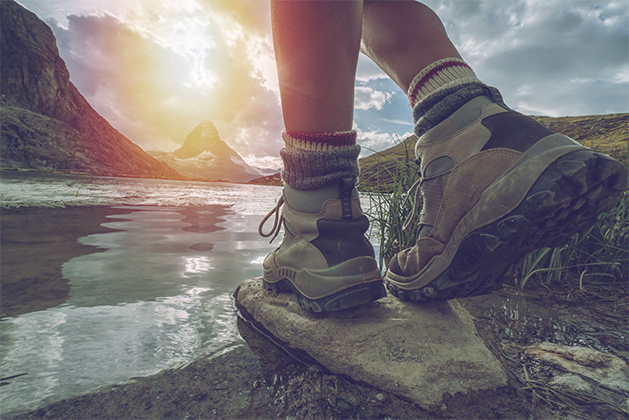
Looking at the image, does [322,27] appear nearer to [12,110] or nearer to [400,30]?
[400,30]

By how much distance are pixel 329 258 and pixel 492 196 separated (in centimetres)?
53

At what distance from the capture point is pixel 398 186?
2.01 meters

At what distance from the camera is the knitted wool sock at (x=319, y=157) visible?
1.00 meters

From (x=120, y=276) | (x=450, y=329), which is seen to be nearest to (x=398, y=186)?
(x=450, y=329)

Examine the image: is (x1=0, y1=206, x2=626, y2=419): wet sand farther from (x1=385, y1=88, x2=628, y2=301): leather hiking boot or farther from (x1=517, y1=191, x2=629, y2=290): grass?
(x1=517, y1=191, x2=629, y2=290): grass

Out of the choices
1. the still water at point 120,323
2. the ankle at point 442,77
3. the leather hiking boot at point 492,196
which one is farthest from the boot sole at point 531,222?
the still water at point 120,323

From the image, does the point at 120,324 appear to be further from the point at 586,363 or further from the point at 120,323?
the point at 586,363

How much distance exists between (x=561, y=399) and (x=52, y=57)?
341 feet

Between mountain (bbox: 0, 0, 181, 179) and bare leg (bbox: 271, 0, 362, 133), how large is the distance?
6348 centimetres

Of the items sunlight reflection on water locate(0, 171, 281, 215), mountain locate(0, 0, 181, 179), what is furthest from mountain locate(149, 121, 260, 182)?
sunlight reflection on water locate(0, 171, 281, 215)

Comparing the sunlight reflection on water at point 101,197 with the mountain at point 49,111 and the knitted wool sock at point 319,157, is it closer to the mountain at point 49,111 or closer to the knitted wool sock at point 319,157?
the knitted wool sock at point 319,157

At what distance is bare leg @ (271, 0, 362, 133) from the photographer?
3.01 ft

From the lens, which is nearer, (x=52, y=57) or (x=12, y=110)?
(x=12, y=110)

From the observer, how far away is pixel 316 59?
3.06 feet
